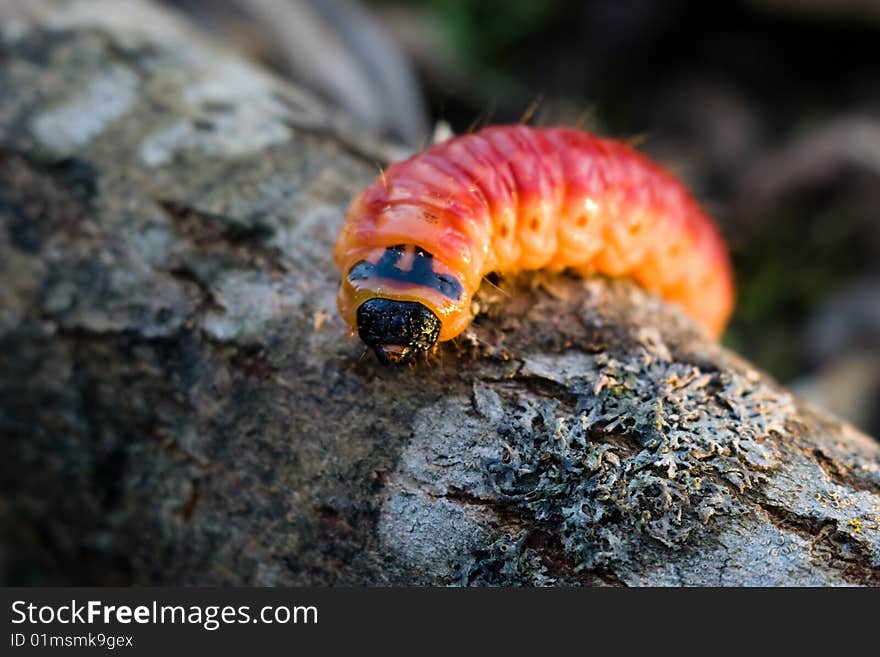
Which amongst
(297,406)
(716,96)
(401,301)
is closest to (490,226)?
(401,301)

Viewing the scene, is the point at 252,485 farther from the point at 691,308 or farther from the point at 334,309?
the point at 691,308

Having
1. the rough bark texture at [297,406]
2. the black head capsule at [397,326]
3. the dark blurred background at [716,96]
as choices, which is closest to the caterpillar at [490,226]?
the black head capsule at [397,326]

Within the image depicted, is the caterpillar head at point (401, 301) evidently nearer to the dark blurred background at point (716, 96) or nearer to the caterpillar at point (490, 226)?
the caterpillar at point (490, 226)

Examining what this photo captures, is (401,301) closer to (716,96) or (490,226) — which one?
(490,226)

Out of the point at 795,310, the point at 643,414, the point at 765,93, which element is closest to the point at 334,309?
the point at 643,414

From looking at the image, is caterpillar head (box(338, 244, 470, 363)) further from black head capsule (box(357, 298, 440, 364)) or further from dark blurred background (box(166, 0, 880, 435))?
dark blurred background (box(166, 0, 880, 435))
